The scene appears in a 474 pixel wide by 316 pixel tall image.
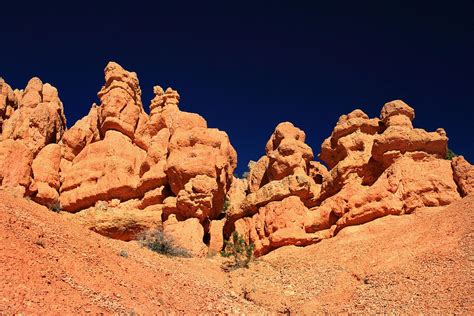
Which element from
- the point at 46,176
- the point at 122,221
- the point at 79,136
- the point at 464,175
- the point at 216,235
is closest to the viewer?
the point at 464,175

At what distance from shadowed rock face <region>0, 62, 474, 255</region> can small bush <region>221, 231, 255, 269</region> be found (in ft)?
2.26

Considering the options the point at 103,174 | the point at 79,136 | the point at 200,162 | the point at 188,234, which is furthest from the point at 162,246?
the point at 79,136

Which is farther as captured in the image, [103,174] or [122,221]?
[103,174]

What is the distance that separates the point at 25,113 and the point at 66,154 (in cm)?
428

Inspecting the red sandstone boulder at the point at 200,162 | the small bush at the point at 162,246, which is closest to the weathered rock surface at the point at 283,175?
the red sandstone boulder at the point at 200,162

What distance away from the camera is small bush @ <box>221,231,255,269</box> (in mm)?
22953

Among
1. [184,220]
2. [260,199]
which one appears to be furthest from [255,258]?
[184,220]

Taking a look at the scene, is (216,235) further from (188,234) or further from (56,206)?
(56,206)

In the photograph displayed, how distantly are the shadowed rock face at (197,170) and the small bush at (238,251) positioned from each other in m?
0.69

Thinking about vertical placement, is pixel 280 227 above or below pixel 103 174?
below

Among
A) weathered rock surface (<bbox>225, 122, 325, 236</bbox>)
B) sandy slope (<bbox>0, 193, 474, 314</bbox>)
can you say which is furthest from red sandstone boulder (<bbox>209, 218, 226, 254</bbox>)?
sandy slope (<bbox>0, 193, 474, 314</bbox>)

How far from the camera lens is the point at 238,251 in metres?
24.6

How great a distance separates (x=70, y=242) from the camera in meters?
14.6

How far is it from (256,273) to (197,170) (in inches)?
381
